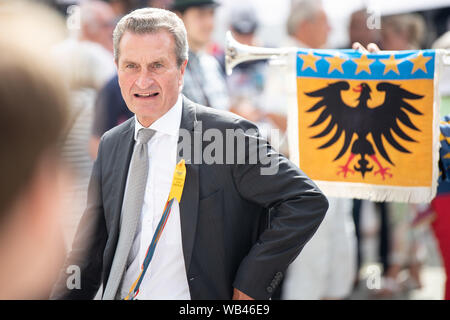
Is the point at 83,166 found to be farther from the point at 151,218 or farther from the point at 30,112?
the point at 30,112

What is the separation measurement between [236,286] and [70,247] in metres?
0.73

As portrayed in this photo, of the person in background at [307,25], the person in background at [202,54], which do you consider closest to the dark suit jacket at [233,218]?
the person in background at [202,54]

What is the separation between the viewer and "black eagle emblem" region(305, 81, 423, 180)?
312 cm

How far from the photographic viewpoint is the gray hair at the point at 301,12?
187 inches

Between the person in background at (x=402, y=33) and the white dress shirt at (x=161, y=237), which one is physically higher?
the person in background at (x=402, y=33)

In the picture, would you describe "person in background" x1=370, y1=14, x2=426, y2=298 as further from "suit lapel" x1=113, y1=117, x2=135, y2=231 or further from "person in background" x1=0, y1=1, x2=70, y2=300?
"person in background" x1=0, y1=1, x2=70, y2=300

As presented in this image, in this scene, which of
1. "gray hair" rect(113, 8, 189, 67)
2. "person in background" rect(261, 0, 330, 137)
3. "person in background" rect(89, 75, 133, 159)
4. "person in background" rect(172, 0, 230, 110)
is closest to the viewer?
"gray hair" rect(113, 8, 189, 67)

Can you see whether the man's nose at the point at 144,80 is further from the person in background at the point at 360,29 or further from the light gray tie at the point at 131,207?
the person in background at the point at 360,29

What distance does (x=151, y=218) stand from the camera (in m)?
2.47

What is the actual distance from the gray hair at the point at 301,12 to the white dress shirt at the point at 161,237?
247 centimetres

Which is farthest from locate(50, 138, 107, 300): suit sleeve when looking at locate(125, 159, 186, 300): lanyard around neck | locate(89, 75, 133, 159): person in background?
locate(89, 75, 133, 159): person in background
